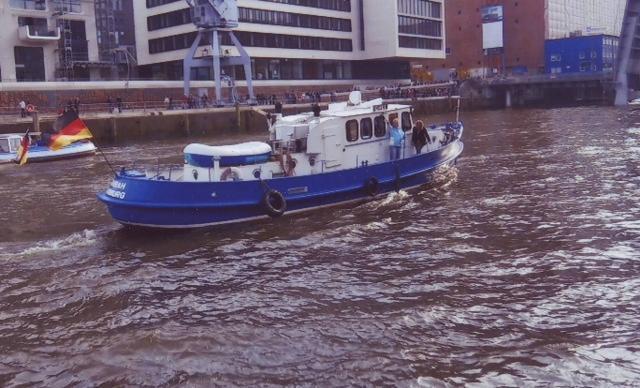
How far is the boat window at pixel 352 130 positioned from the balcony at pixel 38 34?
174 ft

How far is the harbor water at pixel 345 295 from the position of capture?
29.7ft

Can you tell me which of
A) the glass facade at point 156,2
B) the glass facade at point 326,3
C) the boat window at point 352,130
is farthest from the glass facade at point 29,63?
the boat window at point 352,130

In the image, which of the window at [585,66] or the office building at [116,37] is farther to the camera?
the window at [585,66]

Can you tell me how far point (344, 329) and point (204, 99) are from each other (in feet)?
175

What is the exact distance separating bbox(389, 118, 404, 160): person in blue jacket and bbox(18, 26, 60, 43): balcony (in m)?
52.8

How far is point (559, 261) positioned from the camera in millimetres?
13195

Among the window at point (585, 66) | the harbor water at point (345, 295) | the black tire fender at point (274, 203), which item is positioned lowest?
the harbor water at point (345, 295)

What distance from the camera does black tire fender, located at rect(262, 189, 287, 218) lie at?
58.2 ft

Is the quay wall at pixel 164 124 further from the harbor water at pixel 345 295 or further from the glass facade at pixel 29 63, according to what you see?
the harbor water at pixel 345 295

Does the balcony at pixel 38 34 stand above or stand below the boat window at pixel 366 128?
above

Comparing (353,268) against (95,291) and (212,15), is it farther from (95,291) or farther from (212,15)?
(212,15)

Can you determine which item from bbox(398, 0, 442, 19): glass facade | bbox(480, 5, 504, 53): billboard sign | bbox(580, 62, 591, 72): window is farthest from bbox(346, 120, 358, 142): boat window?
bbox(480, 5, 504, 53): billboard sign

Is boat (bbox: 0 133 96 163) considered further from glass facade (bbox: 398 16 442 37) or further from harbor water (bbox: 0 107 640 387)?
glass facade (bbox: 398 16 442 37)

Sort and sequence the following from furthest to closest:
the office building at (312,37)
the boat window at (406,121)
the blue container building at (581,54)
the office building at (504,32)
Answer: the office building at (504,32)
the blue container building at (581,54)
the office building at (312,37)
the boat window at (406,121)
